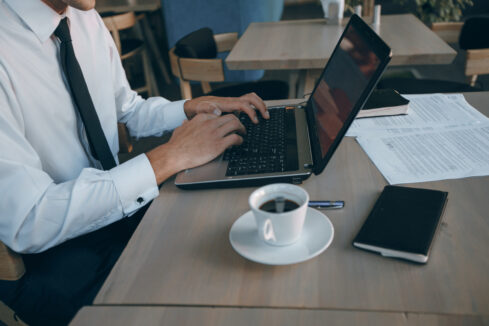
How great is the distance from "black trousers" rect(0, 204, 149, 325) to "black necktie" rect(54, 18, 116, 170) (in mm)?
295

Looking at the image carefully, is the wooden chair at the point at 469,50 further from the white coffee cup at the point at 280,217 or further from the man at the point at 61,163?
the white coffee cup at the point at 280,217

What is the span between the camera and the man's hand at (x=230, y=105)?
1.10 meters

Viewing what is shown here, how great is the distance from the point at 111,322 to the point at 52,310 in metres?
0.47

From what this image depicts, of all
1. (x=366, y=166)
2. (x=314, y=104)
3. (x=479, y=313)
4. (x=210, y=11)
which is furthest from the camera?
(x=210, y=11)

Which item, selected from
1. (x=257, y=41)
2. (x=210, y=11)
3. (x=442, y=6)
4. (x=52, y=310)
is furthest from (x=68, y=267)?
(x=442, y=6)

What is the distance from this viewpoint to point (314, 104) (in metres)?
1.05

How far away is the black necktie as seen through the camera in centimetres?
99

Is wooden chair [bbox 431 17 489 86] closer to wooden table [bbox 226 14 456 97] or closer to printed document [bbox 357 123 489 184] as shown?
wooden table [bbox 226 14 456 97]

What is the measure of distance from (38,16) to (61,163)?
382 millimetres

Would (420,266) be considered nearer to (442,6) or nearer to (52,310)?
(52,310)

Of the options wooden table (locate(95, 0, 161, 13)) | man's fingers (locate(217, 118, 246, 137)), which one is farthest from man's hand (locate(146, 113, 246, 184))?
wooden table (locate(95, 0, 161, 13))

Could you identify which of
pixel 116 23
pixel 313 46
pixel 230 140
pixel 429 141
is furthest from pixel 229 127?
pixel 116 23

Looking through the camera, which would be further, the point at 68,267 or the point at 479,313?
the point at 68,267

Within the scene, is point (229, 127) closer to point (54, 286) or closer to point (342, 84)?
point (342, 84)
